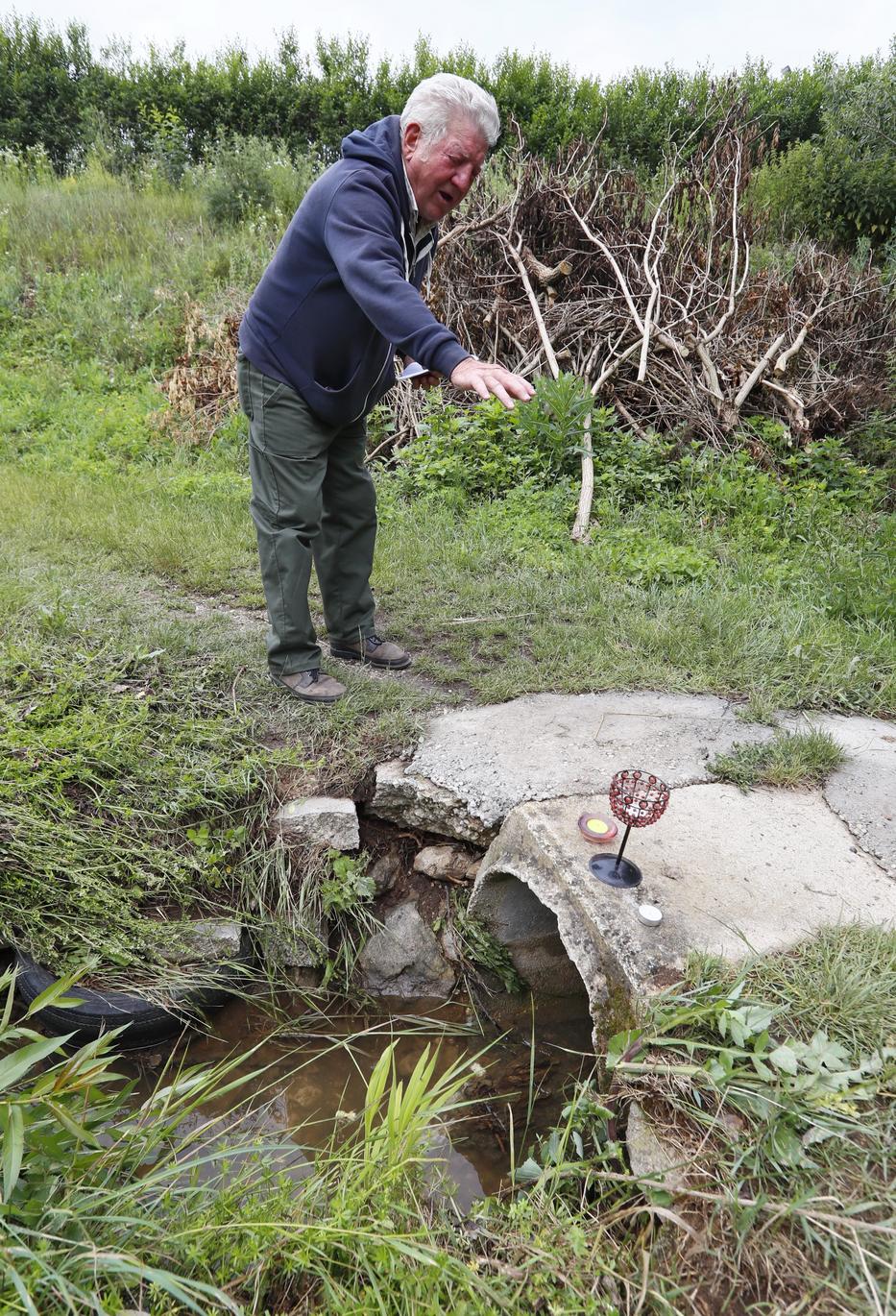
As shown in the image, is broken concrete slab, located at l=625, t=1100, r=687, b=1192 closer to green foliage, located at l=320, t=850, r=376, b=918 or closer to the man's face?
green foliage, located at l=320, t=850, r=376, b=918

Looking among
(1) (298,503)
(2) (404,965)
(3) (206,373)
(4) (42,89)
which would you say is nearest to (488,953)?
(2) (404,965)

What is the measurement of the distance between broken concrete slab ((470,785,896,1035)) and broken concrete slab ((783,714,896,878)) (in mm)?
62

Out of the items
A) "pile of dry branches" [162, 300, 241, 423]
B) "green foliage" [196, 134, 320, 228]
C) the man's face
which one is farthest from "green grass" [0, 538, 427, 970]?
"green foliage" [196, 134, 320, 228]

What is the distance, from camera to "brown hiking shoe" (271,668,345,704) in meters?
3.14

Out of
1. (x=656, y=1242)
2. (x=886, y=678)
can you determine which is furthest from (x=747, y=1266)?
(x=886, y=678)

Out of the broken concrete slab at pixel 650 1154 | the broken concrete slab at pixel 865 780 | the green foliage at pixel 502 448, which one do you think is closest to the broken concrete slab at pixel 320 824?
the broken concrete slab at pixel 650 1154

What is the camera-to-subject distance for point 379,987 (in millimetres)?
2688

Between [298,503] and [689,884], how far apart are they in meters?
1.86

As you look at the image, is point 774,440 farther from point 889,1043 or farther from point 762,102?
point 762,102

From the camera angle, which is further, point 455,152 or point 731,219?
point 731,219

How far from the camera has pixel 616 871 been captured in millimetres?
2188

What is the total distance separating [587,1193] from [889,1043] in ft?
2.46

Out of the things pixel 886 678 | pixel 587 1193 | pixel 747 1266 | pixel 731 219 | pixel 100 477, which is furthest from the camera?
pixel 731 219

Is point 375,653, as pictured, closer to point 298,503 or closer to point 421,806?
point 298,503
